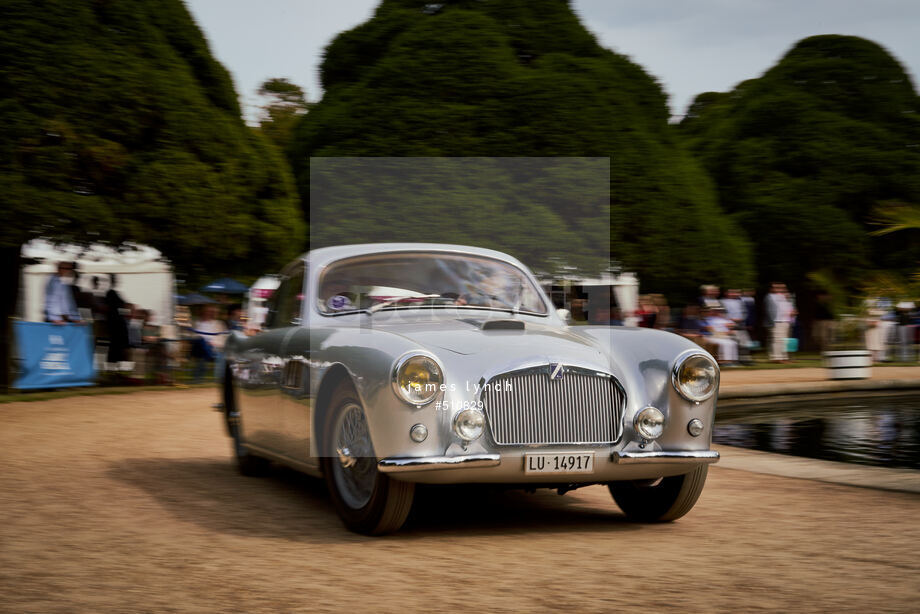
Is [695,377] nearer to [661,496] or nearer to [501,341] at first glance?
[661,496]

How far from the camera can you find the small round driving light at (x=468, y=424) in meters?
5.64

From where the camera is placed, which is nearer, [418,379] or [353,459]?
[418,379]

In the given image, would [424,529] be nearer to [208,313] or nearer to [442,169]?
[208,313]

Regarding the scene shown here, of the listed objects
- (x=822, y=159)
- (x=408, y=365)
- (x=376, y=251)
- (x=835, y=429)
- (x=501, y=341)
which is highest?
(x=822, y=159)

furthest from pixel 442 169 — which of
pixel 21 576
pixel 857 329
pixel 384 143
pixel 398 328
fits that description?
pixel 21 576

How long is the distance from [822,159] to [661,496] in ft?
73.8

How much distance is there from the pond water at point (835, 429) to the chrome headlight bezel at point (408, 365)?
16.4 ft

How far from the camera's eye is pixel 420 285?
7.25m

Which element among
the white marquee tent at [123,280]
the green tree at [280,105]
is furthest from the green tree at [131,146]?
the green tree at [280,105]

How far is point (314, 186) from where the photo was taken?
73.9 ft

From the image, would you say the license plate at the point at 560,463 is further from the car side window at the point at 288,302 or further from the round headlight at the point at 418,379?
the car side window at the point at 288,302

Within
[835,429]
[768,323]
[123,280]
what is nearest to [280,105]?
[123,280]

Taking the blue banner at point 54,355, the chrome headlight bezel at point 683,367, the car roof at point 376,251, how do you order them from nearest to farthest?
the chrome headlight bezel at point 683,367 → the car roof at point 376,251 → the blue banner at point 54,355

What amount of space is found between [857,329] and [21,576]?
20.5 metres
